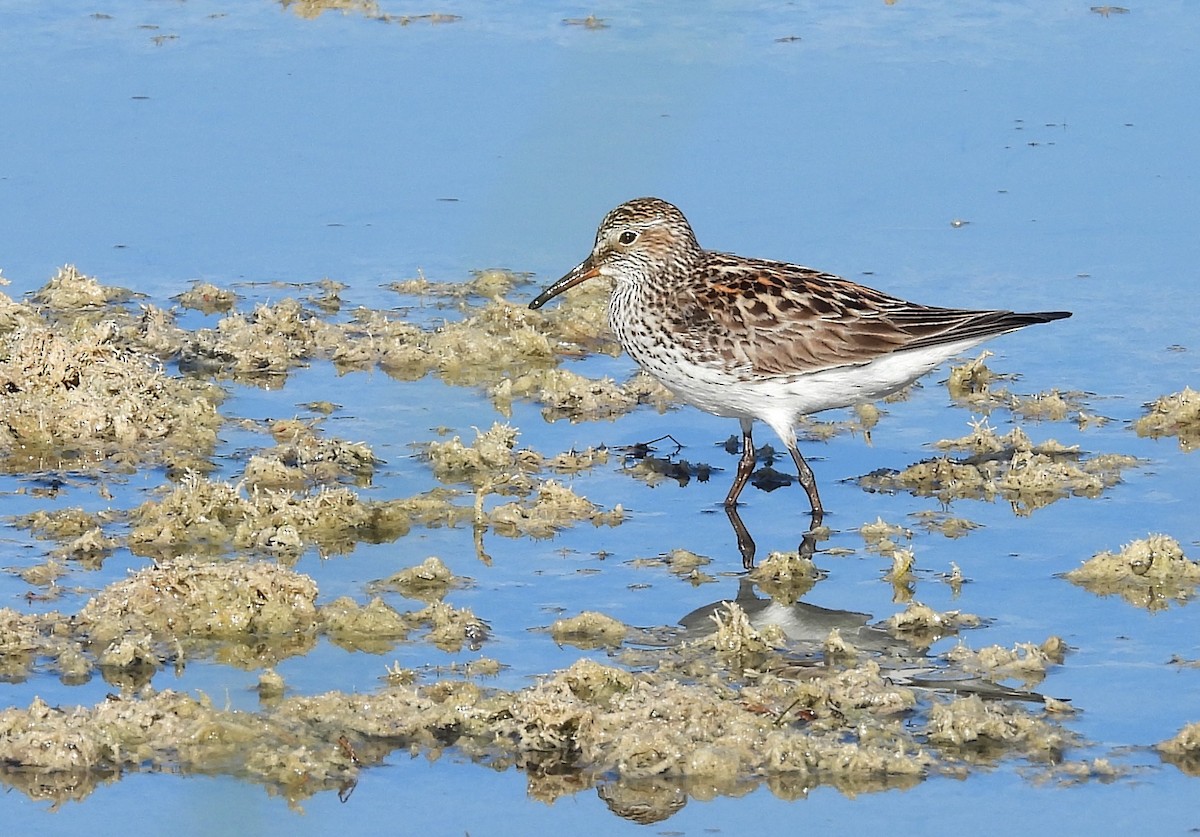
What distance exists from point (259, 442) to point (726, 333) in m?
2.29

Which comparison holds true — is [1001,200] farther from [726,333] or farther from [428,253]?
[726,333]

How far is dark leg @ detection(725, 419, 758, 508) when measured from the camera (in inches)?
369

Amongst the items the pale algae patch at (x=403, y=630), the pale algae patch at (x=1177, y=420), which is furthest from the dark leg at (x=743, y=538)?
the pale algae patch at (x=1177, y=420)

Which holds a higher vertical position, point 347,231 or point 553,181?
point 553,181

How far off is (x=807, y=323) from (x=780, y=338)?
0.15 meters

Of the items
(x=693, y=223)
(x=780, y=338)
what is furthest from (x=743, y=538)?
(x=693, y=223)

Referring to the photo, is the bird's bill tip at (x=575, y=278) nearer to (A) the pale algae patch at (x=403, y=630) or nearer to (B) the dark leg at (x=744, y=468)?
(A) the pale algae patch at (x=403, y=630)

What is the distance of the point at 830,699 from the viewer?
7.00 metres

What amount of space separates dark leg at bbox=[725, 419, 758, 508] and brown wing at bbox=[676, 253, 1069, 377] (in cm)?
44

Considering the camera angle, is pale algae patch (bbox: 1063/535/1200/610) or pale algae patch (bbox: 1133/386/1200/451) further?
pale algae patch (bbox: 1133/386/1200/451)

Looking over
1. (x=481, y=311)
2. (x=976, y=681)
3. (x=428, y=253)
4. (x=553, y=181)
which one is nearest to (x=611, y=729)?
(x=976, y=681)

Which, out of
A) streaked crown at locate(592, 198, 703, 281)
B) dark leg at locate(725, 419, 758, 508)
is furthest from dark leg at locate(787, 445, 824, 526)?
streaked crown at locate(592, 198, 703, 281)

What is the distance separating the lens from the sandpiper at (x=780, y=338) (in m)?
9.23

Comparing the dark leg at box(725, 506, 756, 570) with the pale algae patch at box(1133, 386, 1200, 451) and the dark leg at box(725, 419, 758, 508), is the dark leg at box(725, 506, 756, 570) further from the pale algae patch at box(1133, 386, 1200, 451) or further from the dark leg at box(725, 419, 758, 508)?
the pale algae patch at box(1133, 386, 1200, 451)
